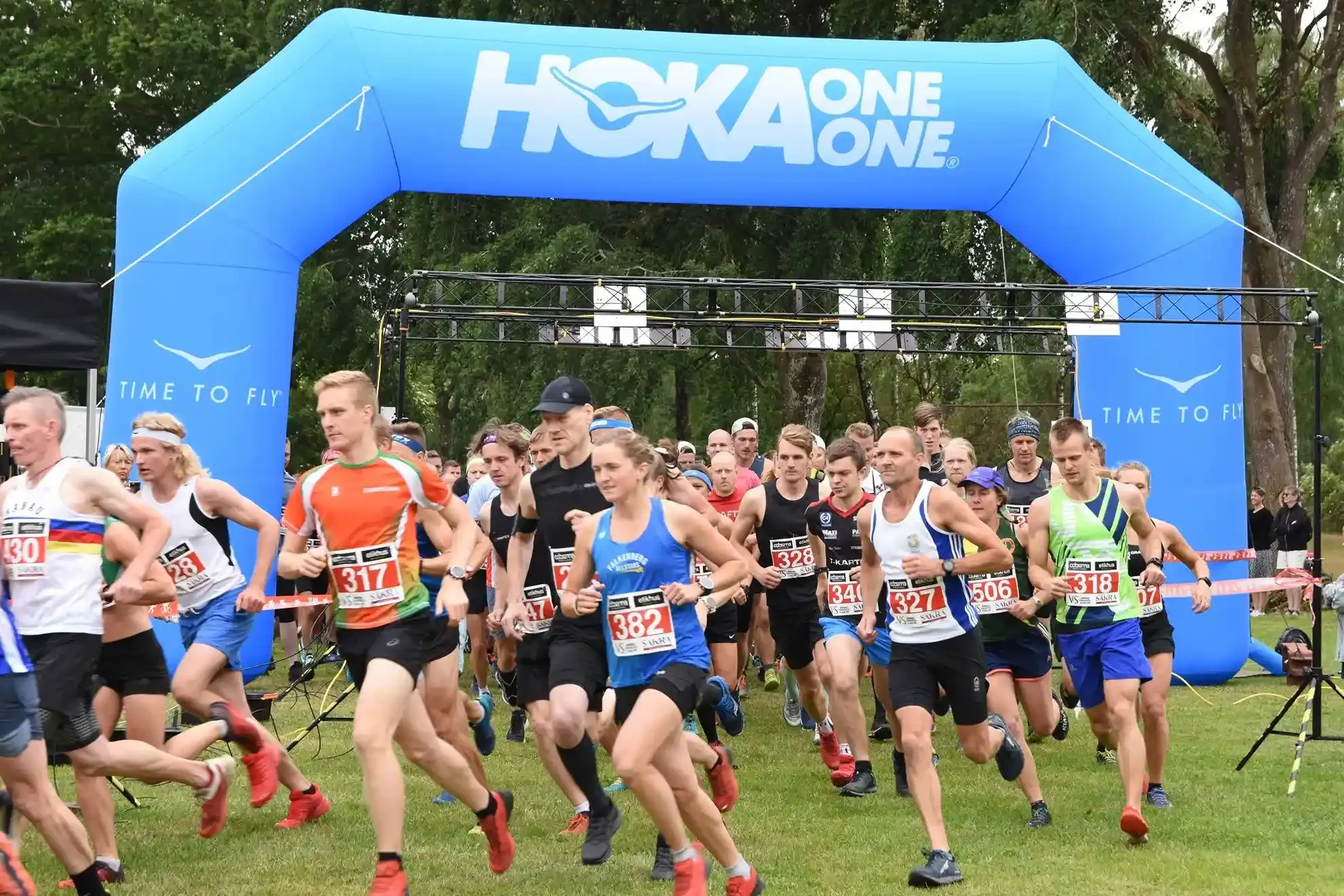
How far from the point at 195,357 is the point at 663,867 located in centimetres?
683

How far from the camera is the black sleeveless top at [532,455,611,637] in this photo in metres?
7.20

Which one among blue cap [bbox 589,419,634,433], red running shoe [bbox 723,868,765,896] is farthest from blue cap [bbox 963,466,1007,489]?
red running shoe [bbox 723,868,765,896]

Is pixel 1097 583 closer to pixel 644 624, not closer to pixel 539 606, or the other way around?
pixel 644 624

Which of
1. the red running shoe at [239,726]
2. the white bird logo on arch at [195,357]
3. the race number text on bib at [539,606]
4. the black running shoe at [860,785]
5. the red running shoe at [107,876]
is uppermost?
the white bird logo on arch at [195,357]

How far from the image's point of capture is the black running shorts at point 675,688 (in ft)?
Answer: 19.3

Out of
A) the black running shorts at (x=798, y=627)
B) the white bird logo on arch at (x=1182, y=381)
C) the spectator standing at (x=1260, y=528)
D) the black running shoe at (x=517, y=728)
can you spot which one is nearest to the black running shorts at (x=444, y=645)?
the black running shorts at (x=798, y=627)

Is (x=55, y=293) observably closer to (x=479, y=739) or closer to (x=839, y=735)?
(x=479, y=739)

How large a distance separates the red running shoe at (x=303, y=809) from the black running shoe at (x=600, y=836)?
5.55 feet

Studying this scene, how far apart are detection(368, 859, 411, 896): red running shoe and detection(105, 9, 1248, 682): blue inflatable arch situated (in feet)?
22.5

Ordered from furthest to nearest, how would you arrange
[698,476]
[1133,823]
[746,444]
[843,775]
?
[746,444], [698,476], [843,775], [1133,823]

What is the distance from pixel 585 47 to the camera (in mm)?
12445

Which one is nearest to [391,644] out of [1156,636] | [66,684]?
[66,684]

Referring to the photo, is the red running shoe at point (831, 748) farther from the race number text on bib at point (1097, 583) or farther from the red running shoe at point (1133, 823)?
the red running shoe at point (1133, 823)

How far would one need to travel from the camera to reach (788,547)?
382 inches
